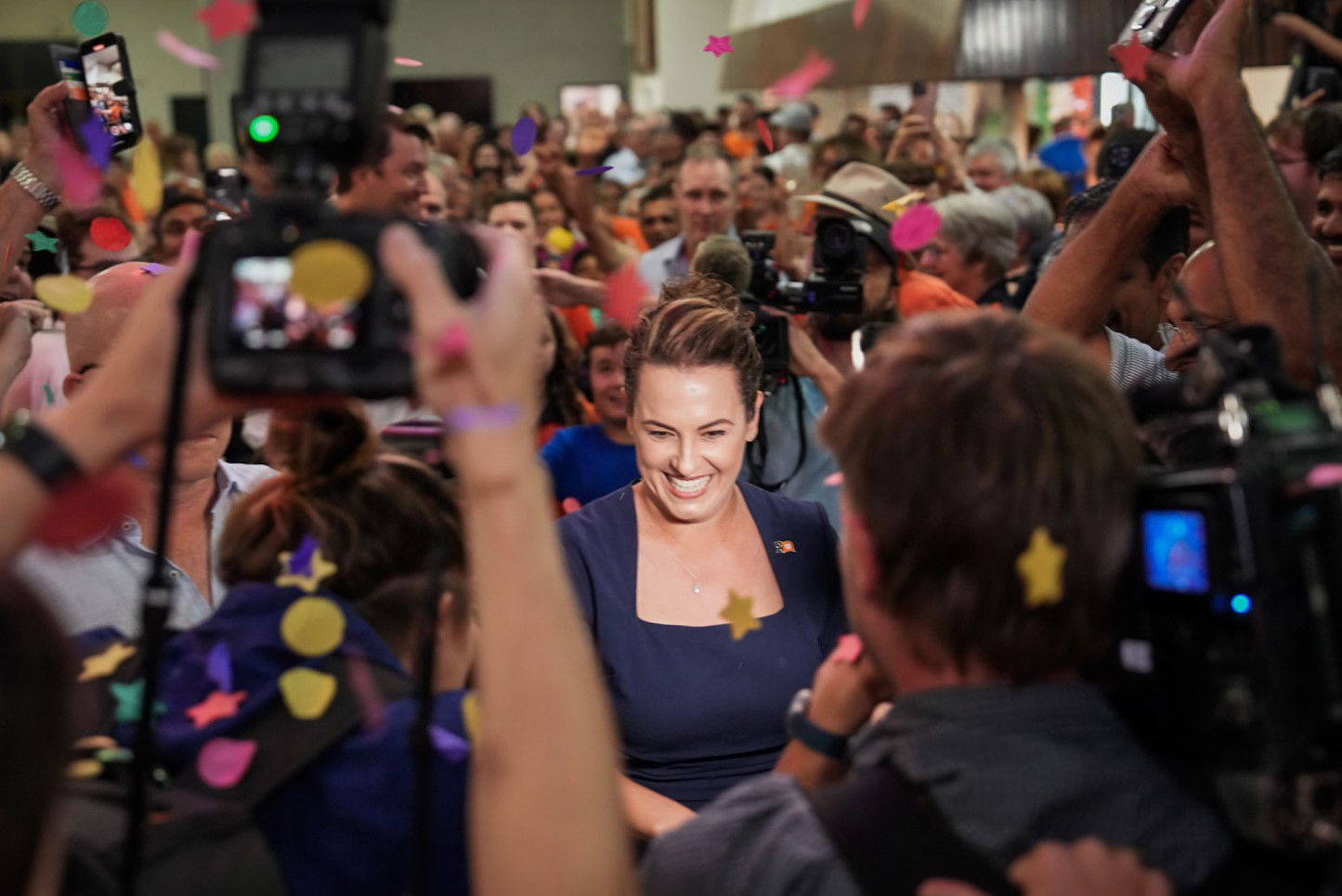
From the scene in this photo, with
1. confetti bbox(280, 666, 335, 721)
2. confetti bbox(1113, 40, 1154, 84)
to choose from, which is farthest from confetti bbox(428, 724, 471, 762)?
confetti bbox(1113, 40, 1154, 84)

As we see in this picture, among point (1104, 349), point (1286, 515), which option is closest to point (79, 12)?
point (1104, 349)

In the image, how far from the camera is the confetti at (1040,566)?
1.24 meters

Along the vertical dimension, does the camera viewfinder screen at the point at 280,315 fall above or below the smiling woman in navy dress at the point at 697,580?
above

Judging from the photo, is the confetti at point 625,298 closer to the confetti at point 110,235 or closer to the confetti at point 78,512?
the confetti at point 110,235

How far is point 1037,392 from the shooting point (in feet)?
4.17

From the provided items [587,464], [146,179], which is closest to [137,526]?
[146,179]

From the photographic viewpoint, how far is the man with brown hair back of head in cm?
222

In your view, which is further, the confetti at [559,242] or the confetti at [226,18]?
the confetti at [559,242]

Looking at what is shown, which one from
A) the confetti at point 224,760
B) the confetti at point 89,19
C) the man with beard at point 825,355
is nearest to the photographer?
the confetti at point 224,760

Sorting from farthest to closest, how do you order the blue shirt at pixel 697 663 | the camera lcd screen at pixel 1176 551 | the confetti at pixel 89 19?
1. the confetti at pixel 89 19
2. the blue shirt at pixel 697 663
3. the camera lcd screen at pixel 1176 551

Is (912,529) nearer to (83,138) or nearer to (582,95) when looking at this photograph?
(83,138)

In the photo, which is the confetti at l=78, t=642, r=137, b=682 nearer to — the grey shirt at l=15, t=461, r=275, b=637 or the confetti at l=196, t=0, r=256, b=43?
the grey shirt at l=15, t=461, r=275, b=637

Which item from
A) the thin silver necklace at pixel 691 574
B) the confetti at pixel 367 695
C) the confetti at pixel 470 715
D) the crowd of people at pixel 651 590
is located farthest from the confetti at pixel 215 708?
the thin silver necklace at pixel 691 574

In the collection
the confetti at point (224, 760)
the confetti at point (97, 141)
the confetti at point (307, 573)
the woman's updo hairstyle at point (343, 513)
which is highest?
the confetti at point (97, 141)
